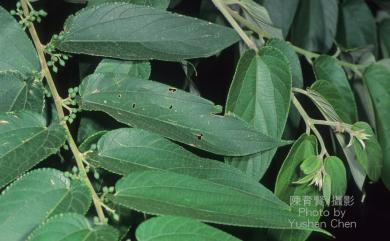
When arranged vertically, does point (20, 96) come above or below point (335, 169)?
above

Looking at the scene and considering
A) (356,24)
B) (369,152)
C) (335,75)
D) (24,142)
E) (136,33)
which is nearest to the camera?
(24,142)

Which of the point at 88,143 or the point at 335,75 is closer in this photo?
the point at 88,143

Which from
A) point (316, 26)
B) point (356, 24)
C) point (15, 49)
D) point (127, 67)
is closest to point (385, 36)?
point (356, 24)

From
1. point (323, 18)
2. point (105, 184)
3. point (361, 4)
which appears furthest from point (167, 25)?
point (361, 4)

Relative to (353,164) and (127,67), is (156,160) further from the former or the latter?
(353,164)

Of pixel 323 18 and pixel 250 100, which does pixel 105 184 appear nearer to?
pixel 250 100

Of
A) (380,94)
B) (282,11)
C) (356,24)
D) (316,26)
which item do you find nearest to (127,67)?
(380,94)

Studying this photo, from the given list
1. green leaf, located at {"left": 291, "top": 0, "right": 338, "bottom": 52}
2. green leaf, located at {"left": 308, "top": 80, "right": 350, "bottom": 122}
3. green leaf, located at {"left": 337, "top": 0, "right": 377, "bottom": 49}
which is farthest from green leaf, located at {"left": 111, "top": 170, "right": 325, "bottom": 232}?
green leaf, located at {"left": 337, "top": 0, "right": 377, "bottom": 49}

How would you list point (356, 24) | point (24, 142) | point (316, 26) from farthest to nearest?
point (356, 24)
point (316, 26)
point (24, 142)

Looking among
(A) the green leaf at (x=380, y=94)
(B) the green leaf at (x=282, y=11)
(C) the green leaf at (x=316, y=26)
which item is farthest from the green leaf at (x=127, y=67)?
(C) the green leaf at (x=316, y=26)
